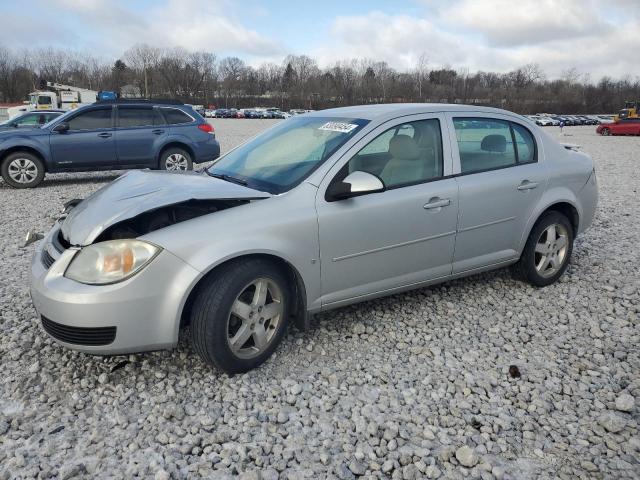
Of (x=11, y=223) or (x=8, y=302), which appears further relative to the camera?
(x=11, y=223)

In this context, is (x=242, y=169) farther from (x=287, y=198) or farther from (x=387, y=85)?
(x=387, y=85)

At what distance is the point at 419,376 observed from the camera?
10.8 ft

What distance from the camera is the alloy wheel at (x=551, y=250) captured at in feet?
15.2

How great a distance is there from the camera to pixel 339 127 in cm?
382

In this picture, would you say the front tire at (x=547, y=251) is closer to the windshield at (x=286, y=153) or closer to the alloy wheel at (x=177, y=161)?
the windshield at (x=286, y=153)

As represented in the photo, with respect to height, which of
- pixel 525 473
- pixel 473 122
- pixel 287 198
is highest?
pixel 473 122

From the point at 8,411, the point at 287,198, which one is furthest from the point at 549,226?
the point at 8,411

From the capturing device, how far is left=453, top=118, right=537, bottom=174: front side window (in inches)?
161

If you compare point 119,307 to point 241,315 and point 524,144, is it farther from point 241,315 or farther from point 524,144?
point 524,144

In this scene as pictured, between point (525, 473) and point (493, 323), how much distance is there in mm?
1693

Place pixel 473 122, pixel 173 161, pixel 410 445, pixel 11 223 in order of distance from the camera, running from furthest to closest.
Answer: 1. pixel 173 161
2. pixel 11 223
3. pixel 473 122
4. pixel 410 445

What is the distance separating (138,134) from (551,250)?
8.39 meters

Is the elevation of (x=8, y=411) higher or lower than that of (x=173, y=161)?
lower

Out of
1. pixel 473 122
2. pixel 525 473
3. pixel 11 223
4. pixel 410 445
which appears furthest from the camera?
pixel 11 223
